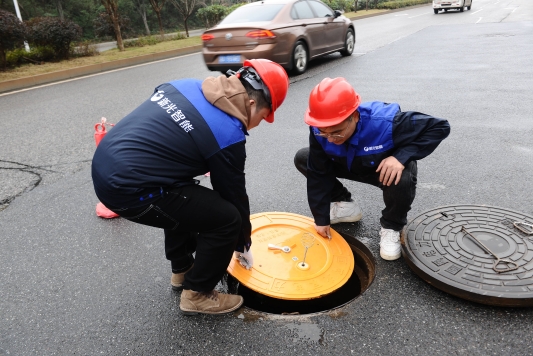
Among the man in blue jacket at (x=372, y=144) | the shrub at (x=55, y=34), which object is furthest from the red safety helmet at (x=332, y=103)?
the shrub at (x=55, y=34)

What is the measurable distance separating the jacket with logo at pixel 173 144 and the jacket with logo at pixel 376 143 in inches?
30.2

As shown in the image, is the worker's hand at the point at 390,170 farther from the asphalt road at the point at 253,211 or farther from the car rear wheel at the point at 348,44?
the car rear wheel at the point at 348,44

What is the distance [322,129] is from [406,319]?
1068mm

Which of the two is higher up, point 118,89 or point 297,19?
point 297,19

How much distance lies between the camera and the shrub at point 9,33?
10273 mm

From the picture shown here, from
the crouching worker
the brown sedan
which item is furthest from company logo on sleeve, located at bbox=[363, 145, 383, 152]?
the brown sedan

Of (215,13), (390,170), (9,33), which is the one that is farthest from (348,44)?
(215,13)

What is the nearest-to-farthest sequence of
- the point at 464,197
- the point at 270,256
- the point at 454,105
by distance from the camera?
the point at 270,256 < the point at 464,197 < the point at 454,105

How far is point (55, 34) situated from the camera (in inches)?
470

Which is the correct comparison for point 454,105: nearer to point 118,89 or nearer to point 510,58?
point 510,58

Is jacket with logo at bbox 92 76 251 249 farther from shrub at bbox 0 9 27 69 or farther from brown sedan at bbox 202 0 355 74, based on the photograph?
shrub at bbox 0 9 27 69

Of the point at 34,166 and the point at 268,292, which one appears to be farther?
the point at 34,166

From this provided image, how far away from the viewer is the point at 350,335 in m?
1.95

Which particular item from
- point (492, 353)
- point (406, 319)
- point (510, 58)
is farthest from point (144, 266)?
point (510, 58)
